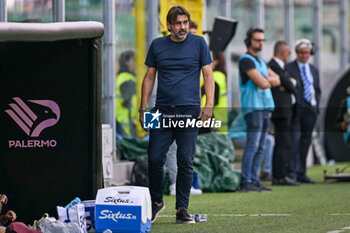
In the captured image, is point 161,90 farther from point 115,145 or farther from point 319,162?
point 319,162

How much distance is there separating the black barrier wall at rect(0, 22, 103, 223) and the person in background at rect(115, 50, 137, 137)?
5.38 m

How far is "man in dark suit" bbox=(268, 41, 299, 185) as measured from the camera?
14.3 meters

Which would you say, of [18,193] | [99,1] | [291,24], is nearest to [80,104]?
[18,193]

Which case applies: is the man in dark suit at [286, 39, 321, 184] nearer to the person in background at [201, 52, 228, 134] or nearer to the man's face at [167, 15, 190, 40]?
the person in background at [201, 52, 228, 134]

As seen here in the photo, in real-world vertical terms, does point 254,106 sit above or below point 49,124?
below

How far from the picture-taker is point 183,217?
8875 millimetres

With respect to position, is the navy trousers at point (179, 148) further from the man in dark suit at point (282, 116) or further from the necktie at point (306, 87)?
the necktie at point (306, 87)

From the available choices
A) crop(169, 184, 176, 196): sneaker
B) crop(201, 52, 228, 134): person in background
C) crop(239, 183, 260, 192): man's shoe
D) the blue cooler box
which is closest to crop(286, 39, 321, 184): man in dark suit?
crop(201, 52, 228, 134): person in background

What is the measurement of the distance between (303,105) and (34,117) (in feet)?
24.6

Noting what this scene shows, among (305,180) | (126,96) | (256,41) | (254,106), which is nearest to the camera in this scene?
(254,106)

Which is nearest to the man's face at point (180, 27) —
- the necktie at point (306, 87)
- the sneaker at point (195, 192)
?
the sneaker at point (195, 192)

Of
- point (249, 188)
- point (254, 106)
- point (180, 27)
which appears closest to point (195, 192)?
point (249, 188)

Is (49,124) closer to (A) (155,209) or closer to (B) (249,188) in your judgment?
(A) (155,209)

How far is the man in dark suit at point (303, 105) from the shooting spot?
15.0 metres
